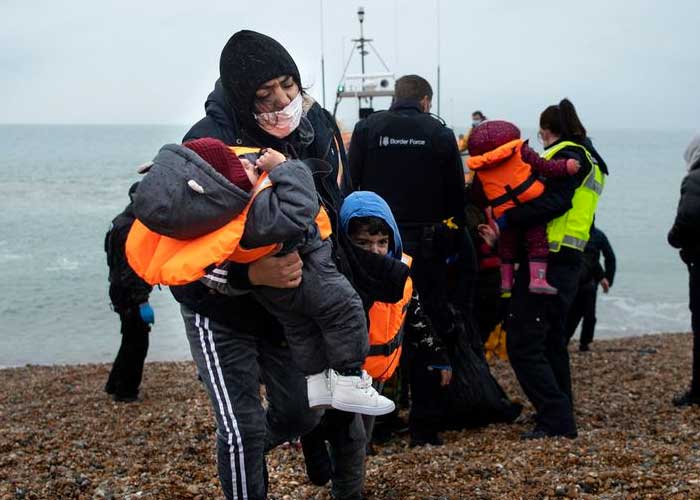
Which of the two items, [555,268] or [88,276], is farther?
[88,276]

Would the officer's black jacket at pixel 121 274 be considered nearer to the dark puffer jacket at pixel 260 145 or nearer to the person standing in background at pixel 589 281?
Result: the dark puffer jacket at pixel 260 145

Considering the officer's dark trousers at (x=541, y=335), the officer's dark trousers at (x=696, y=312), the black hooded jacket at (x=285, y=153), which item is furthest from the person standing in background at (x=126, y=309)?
the officer's dark trousers at (x=696, y=312)

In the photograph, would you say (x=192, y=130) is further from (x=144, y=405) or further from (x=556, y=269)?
(x=144, y=405)

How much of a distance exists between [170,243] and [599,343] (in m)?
11.4

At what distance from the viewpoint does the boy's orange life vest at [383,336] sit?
4.05 meters

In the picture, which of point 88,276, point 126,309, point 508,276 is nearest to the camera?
point 508,276

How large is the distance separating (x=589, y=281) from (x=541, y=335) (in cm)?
502

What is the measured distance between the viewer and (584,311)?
1123 centimetres

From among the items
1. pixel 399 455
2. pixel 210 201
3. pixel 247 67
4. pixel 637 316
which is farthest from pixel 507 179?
pixel 637 316

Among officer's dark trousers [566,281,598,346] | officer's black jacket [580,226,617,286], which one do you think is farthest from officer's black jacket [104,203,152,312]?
officer's black jacket [580,226,617,286]

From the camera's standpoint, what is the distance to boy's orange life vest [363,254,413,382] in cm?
405

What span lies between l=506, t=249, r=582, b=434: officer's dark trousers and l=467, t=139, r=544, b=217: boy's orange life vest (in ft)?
1.71

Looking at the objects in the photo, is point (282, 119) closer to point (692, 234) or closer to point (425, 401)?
point (425, 401)

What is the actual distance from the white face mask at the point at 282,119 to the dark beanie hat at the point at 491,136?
100 inches
